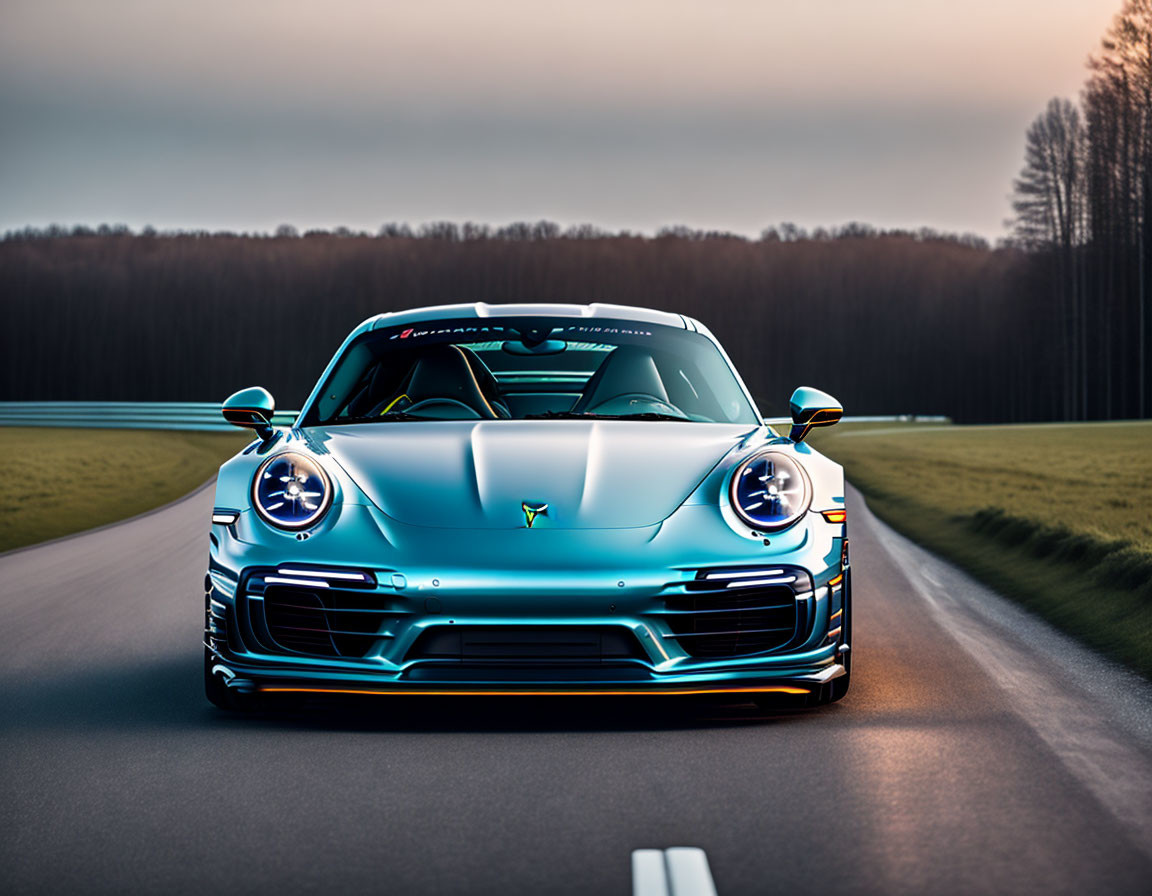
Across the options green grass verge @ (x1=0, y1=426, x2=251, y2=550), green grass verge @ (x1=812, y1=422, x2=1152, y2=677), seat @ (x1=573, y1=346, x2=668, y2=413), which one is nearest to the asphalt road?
seat @ (x1=573, y1=346, x2=668, y2=413)

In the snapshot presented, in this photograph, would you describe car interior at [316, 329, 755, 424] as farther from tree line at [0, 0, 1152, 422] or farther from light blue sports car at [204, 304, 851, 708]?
tree line at [0, 0, 1152, 422]

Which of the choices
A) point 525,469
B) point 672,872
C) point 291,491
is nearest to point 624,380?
point 525,469

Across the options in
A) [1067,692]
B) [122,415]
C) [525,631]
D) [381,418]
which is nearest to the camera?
[525,631]

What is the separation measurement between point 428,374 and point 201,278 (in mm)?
109430

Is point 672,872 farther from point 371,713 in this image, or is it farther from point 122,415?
point 122,415

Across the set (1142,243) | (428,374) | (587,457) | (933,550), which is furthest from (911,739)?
(1142,243)

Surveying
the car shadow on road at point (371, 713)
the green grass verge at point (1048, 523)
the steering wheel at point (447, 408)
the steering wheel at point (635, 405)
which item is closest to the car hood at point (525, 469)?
the steering wheel at point (447, 408)

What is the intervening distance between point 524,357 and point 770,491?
77.6 inches

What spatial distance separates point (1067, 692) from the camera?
6004 millimetres

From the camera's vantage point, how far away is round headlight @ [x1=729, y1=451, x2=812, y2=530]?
5164 mm

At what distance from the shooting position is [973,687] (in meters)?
6.03

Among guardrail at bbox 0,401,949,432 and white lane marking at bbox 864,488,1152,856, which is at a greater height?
white lane marking at bbox 864,488,1152,856

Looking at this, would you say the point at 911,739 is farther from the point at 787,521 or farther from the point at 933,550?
the point at 933,550

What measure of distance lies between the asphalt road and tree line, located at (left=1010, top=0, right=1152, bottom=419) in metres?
72.8
